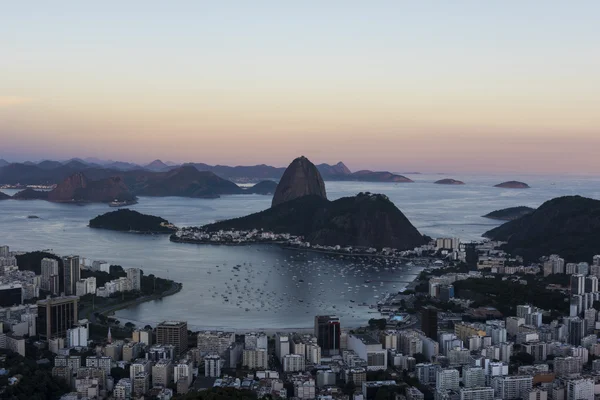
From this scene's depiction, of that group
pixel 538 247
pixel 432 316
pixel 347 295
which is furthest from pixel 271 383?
pixel 538 247

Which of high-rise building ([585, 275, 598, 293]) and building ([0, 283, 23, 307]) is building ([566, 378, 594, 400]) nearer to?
high-rise building ([585, 275, 598, 293])

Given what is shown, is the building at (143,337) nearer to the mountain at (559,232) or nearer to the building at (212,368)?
the building at (212,368)

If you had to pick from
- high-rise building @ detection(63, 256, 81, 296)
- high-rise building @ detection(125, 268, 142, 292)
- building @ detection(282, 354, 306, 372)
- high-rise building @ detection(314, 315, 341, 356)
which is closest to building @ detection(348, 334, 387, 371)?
high-rise building @ detection(314, 315, 341, 356)

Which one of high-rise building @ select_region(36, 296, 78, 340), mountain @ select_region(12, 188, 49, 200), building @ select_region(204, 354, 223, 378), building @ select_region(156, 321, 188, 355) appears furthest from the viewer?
mountain @ select_region(12, 188, 49, 200)

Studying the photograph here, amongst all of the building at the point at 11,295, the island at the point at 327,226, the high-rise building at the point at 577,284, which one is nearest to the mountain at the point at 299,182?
the island at the point at 327,226

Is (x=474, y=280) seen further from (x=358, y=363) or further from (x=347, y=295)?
(x=358, y=363)

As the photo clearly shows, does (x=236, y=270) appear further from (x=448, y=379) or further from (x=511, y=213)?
(x=511, y=213)

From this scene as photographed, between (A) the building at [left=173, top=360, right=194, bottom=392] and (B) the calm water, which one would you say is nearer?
(A) the building at [left=173, top=360, right=194, bottom=392]
